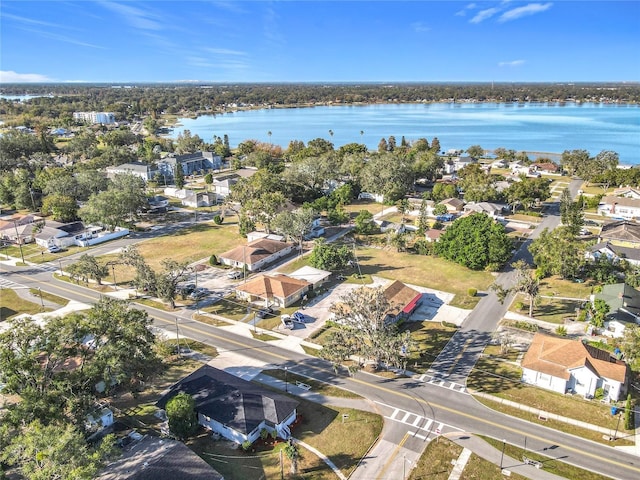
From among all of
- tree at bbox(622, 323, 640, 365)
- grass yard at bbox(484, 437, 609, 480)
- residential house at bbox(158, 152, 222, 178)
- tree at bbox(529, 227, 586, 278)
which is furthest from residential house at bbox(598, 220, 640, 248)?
residential house at bbox(158, 152, 222, 178)

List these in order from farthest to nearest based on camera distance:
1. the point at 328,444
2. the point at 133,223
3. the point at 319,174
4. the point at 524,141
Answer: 1. the point at 524,141
2. the point at 319,174
3. the point at 133,223
4. the point at 328,444

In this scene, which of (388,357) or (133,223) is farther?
(133,223)

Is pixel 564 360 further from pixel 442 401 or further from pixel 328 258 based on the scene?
pixel 328 258

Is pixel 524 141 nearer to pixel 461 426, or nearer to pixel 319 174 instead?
pixel 319 174

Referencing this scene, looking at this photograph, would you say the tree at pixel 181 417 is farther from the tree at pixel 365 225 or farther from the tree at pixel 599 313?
the tree at pixel 365 225

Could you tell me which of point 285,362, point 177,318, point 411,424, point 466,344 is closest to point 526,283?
point 466,344

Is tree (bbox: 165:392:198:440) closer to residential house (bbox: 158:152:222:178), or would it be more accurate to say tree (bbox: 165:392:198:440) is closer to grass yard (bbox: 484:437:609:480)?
Result: grass yard (bbox: 484:437:609:480)

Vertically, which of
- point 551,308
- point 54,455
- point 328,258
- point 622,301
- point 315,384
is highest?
point 54,455

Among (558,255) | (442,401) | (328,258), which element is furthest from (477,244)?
(442,401)
